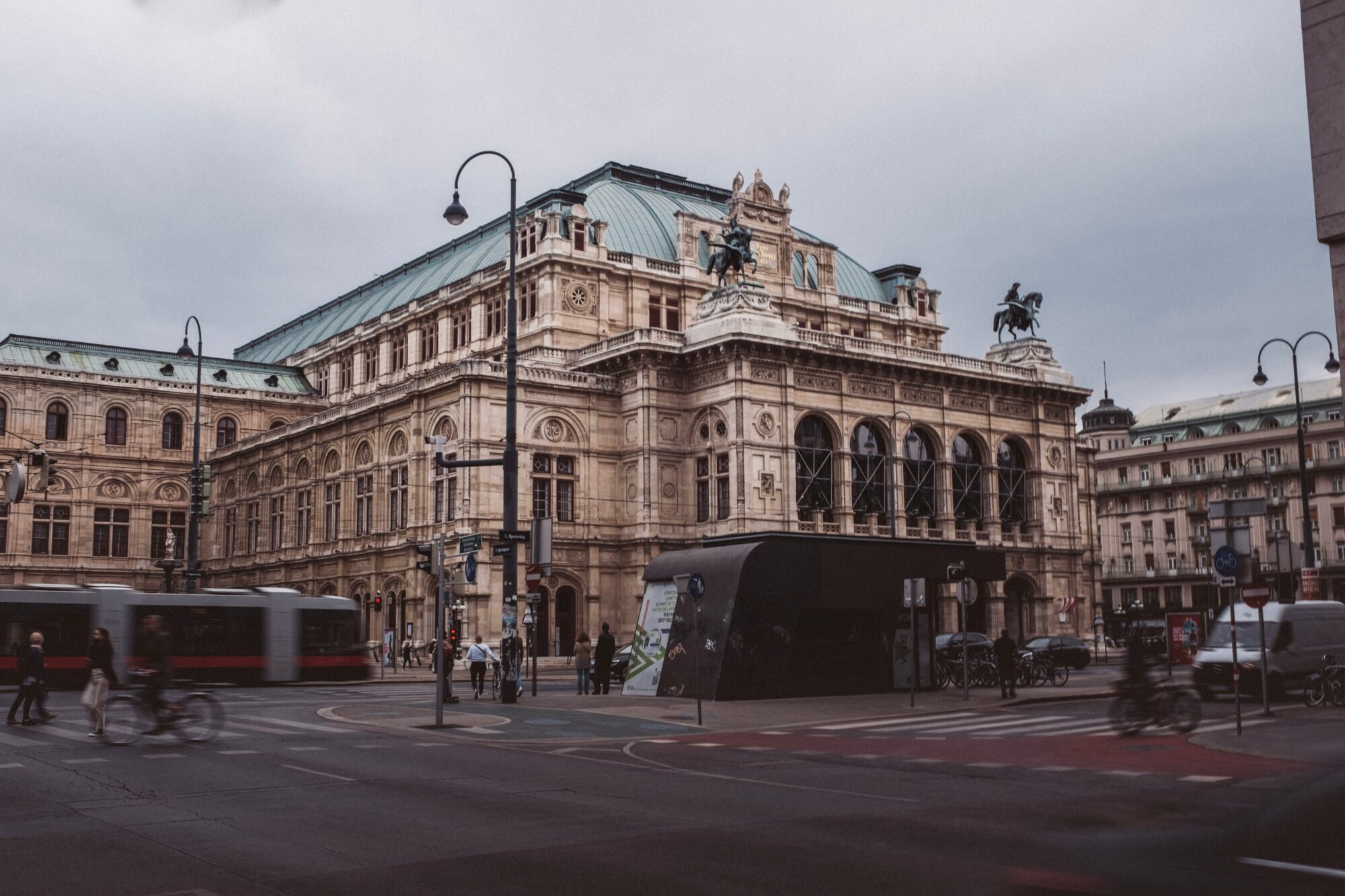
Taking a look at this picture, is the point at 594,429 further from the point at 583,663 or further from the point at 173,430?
the point at 173,430

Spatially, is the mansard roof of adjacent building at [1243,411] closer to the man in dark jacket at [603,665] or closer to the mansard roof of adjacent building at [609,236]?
the mansard roof of adjacent building at [609,236]

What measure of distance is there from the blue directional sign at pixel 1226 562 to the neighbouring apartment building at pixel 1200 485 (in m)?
68.6

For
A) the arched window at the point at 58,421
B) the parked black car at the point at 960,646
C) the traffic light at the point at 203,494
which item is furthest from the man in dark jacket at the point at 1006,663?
the arched window at the point at 58,421

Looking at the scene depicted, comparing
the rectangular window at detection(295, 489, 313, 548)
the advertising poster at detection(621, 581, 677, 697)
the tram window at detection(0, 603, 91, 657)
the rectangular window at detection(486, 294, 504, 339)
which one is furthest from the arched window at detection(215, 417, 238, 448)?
the advertising poster at detection(621, 581, 677, 697)

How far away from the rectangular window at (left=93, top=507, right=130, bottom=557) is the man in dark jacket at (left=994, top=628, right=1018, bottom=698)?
69.4m

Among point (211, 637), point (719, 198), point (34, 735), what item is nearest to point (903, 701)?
point (34, 735)

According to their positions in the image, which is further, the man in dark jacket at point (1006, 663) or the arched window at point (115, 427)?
the arched window at point (115, 427)

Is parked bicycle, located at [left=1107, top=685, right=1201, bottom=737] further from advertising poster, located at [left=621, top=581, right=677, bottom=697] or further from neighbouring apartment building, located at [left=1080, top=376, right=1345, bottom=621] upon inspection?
neighbouring apartment building, located at [left=1080, top=376, right=1345, bottom=621]

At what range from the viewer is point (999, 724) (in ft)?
82.4

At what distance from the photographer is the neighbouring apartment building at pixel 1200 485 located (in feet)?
301

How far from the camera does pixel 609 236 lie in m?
73.8

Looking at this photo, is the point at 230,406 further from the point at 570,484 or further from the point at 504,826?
the point at 504,826

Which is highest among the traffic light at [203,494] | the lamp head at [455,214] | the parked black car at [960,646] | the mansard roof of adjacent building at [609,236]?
the mansard roof of adjacent building at [609,236]

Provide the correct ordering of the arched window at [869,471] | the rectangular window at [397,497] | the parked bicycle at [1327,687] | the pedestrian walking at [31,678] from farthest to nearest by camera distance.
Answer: the arched window at [869,471] < the rectangular window at [397,497] < the parked bicycle at [1327,687] < the pedestrian walking at [31,678]
